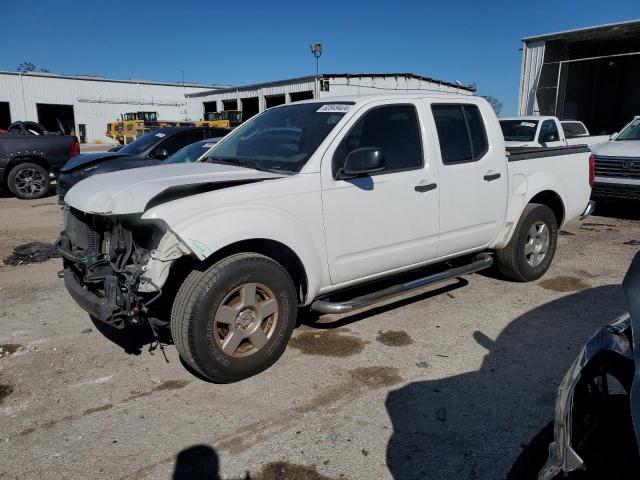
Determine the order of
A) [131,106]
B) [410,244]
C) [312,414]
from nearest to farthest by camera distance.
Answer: [312,414], [410,244], [131,106]

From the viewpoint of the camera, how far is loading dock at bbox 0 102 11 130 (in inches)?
1703

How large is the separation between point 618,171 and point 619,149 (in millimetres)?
506

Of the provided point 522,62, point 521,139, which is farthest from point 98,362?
point 522,62

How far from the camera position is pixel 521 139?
12523mm

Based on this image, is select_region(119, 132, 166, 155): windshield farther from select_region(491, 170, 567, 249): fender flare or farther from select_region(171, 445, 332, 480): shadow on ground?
select_region(171, 445, 332, 480): shadow on ground

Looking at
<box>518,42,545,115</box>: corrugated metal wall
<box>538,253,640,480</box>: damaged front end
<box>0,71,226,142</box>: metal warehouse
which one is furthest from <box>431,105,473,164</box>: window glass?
<box>0,71,226,142</box>: metal warehouse

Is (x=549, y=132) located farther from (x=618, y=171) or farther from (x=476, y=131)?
(x=476, y=131)

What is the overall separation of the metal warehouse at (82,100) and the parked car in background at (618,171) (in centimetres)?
4383

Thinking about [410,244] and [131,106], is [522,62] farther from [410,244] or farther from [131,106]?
[131,106]

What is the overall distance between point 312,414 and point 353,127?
2.11 metres

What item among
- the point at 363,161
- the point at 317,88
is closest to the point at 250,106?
the point at 317,88

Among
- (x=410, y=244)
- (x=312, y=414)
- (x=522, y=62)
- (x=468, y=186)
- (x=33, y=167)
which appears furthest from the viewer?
(x=522, y=62)

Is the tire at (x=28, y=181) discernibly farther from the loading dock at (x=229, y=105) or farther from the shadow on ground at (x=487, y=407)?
the loading dock at (x=229, y=105)

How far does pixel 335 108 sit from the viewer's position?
13.6 ft
